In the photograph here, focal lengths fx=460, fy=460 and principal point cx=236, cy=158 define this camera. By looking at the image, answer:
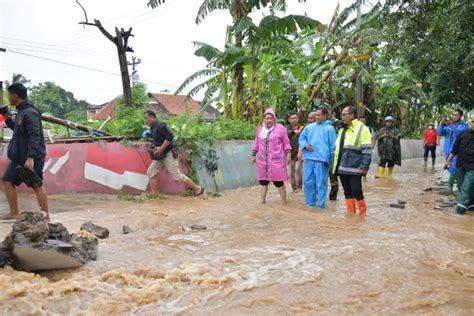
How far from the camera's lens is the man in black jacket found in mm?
5297

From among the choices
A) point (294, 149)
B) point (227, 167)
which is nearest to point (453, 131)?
point (294, 149)

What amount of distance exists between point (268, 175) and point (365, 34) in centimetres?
785

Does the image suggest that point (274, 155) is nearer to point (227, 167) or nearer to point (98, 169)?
point (227, 167)

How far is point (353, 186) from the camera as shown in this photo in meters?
6.52

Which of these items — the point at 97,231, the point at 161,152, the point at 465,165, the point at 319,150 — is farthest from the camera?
the point at 161,152

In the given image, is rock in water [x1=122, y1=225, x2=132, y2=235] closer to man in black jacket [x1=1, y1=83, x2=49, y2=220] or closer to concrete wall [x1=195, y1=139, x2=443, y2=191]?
man in black jacket [x1=1, y1=83, x2=49, y2=220]

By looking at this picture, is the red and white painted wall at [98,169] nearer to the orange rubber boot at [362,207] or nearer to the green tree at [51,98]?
the orange rubber boot at [362,207]

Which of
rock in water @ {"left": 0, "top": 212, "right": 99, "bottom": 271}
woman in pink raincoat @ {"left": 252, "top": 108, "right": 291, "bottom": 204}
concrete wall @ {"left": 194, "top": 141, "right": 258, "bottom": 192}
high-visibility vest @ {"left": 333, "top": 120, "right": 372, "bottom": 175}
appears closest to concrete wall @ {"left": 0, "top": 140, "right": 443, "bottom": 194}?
concrete wall @ {"left": 194, "top": 141, "right": 258, "bottom": 192}

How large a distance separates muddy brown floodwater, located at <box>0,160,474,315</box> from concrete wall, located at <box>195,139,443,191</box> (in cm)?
256

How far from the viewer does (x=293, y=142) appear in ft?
30.4

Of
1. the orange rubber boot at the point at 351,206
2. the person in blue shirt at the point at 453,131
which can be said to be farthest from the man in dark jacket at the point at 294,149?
the person in blue shirt at the point at 453,131

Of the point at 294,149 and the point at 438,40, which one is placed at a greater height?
the point at 438,40

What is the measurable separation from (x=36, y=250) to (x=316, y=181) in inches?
188

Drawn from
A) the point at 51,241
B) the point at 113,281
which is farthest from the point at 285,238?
the point at 51,241
